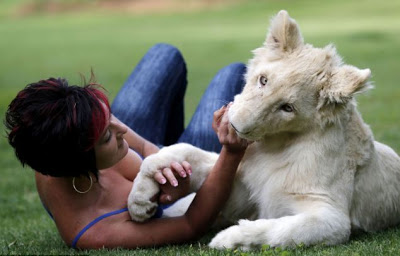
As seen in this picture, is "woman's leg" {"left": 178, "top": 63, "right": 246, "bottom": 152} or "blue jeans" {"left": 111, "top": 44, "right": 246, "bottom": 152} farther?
"blue jeans" {"left": 111, "top": 44, "right": 246, "bottom": 152}

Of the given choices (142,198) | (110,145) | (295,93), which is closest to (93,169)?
(110,145)

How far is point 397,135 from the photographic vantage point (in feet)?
25.2

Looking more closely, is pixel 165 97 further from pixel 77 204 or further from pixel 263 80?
pixel 263 80

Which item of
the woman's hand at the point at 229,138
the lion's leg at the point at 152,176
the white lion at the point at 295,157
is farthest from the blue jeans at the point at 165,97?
the woman's hand at the point at 229,138

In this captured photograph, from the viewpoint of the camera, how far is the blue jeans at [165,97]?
200 inches

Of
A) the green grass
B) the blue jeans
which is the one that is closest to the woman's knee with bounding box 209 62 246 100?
the blue jeans

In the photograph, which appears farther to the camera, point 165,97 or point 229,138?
point 165,97

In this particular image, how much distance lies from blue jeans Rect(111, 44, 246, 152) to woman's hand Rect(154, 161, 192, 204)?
140cm

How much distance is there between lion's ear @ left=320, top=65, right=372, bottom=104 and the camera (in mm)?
3197

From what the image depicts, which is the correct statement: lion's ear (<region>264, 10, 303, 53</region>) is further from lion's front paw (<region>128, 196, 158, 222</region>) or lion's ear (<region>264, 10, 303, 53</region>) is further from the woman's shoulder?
the woman's shoulder

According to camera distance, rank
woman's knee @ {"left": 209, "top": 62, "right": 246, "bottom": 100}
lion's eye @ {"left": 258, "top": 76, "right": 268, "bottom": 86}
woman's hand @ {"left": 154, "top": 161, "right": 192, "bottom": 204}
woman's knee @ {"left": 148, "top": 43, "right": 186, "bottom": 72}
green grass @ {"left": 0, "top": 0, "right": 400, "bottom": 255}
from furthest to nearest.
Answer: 1. woman's knee @ {"left": 148, "top": 43, "right": 186, "bottom": 72}
2. woman's knee @ {"left": 209, "top": 62, "right": 246, "bottom": 100}
3. green grass @ {"left": 0, "top": 0, "right": 400, "bottom": 255}
4. woman's hand @ {"left": 154, "top": 161, "right": 192, "bottom": 204}
5. lion's eye @ {"left": 258, "top": 76, "right": 268, "bottom": 86}

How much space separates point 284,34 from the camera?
3.47 m

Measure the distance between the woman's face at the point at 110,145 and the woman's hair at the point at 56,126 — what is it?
0.05 m

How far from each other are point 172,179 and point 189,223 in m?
0.32
